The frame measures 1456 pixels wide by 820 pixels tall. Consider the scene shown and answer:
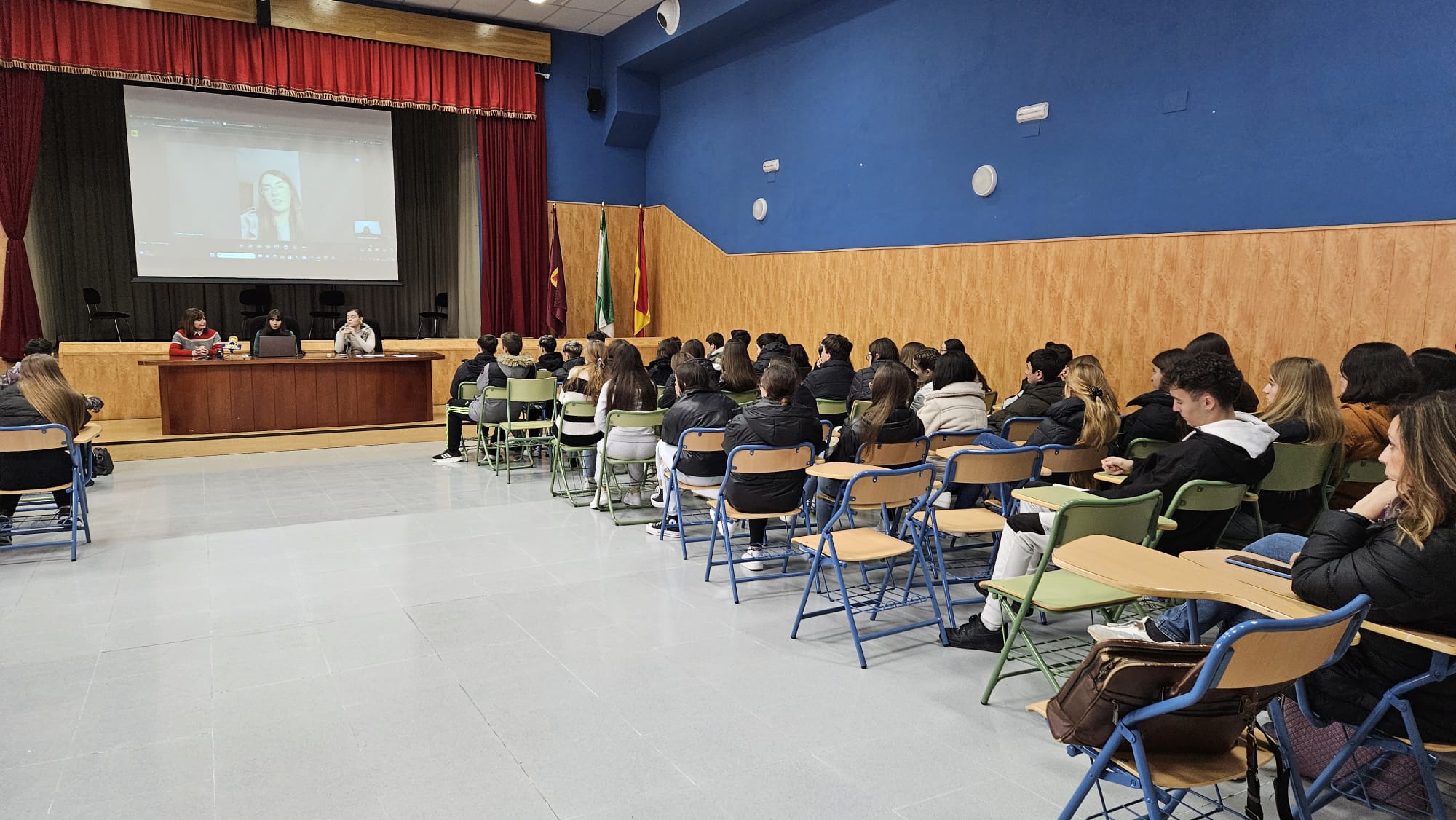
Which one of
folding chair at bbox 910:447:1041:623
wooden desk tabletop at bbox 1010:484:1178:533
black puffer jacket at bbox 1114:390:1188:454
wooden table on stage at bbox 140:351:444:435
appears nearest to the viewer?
wooden desk tabletop at bbox 1010:484:1178:533

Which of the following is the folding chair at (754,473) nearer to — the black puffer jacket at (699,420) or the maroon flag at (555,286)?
the black puffer jacket at (699,420)

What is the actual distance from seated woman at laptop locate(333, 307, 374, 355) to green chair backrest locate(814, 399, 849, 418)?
217 inches

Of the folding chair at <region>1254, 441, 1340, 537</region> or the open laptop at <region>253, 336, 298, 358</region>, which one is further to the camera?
the open laptop at <region>253, 336, 298, 358</region>

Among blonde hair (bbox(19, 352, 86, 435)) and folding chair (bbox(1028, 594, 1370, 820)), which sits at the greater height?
blonde hair (bbox(19, 352, 86, 435))

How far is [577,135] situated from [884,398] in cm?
961

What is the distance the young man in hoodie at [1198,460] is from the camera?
3414 mm

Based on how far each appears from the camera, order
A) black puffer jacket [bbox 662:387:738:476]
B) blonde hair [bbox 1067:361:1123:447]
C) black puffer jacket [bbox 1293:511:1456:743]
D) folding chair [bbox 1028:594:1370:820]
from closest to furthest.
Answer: folding chair [bbox 1028:594:1370:820] < black puffer jacket [bbox 1293:511:1456:743] < blonde hair [bbox 1067:361:1123:447] < black puffer jacket [bbox 662:387:738:476]

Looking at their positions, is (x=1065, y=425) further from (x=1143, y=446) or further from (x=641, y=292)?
(x=641, y=292)

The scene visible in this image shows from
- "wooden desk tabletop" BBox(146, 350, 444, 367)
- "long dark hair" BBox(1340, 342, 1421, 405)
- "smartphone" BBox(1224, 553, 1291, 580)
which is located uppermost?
"long dark hair" BBox(1340, 342, 1421, 405)

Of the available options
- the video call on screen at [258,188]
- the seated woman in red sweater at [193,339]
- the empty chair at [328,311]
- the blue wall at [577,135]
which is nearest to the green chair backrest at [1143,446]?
the seated woman in red sweater at [193,339]

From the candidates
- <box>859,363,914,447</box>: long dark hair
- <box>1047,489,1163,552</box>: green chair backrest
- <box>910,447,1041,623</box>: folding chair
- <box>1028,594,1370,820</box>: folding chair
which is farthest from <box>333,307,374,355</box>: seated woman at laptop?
<box>1028,594,1370,820</box>: folding chair

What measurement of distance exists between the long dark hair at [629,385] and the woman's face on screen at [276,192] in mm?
7513

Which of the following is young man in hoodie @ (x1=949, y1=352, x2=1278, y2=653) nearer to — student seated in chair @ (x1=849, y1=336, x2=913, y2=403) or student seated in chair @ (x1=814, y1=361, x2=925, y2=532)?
student seated in chair @ (x1=814, y1=361, x2=925, y2=532)

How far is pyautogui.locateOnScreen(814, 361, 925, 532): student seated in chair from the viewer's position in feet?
15.0
